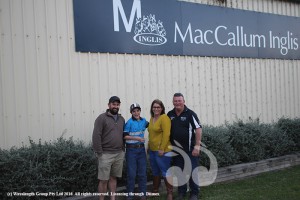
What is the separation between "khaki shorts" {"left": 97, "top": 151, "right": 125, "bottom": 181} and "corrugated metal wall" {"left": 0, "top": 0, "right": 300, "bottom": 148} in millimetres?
1355

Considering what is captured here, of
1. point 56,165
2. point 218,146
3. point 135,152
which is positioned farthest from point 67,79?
point 218,146

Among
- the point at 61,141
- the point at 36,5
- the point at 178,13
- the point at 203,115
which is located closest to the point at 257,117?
the point at 203,115

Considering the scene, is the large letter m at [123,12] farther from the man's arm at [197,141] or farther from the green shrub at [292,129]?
the green shrub at [292,129]

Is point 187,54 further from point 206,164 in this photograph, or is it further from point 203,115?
point 206,164

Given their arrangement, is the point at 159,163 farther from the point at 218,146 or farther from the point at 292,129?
the point at 292,129

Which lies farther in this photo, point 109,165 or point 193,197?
point 193,197

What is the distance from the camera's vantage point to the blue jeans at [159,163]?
22.7ft

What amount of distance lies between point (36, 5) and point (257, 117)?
664 cm

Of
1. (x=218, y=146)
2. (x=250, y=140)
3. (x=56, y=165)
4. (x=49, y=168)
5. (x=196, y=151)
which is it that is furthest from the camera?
(x=250, y=140)

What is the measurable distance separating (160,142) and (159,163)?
0.38 meters

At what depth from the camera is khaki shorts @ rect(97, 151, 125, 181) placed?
6.47 meters

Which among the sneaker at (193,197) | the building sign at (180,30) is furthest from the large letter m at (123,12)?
the sneaker at (193,197)

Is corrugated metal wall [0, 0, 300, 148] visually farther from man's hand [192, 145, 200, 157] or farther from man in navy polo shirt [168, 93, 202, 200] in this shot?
man's hand [192, 145, 200, 157]

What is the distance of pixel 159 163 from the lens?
6949 millimetres
